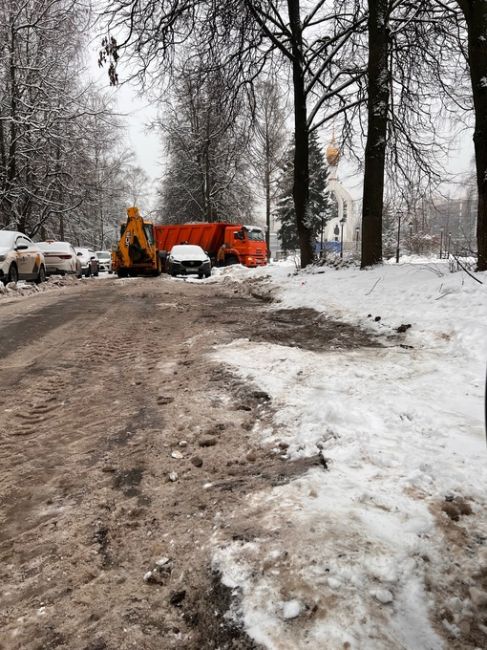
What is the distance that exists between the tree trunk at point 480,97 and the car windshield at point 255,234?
65.5 ft

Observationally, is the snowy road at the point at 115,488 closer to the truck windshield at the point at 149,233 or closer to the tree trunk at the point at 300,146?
the tree trunk at the point at 300,146

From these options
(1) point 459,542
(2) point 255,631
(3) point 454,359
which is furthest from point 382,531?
(3) point 454,359

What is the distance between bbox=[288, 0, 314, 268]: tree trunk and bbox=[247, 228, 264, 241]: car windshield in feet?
38.7

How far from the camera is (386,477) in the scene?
2.66 metres

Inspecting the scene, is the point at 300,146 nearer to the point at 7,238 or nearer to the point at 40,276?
the point at 7,238

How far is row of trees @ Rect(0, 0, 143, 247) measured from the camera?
1927cm

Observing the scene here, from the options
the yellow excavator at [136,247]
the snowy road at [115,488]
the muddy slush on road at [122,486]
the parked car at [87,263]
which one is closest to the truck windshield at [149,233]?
the yellow excavator at [136,247]

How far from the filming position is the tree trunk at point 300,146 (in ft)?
47.0

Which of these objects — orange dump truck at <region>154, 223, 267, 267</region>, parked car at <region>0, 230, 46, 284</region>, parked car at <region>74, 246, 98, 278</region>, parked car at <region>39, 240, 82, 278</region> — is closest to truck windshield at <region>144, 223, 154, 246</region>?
parked car at <region>39, 240, 82, 278</region>

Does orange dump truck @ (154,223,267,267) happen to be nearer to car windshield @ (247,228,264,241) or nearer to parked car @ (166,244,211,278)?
car windshield @ (247,228,264,241)

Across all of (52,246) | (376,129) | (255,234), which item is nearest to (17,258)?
(52,246)

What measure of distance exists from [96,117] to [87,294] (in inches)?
514

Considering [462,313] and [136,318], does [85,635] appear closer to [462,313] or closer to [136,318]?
[462,313]

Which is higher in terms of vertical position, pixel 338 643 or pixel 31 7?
pixel 31 7
